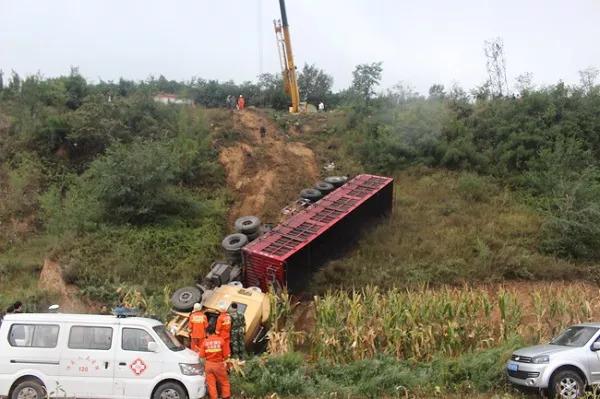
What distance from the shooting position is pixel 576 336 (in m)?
11.5

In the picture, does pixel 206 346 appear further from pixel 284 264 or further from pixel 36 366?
pixel 284 264

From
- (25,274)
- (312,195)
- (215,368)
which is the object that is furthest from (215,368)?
(312,195)

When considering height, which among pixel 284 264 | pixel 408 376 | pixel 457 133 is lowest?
pixel 408 376

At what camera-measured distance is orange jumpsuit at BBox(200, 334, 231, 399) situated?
10.7m

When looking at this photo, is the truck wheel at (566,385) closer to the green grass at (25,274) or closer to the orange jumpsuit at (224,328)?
the orange jumpsuit at (224,328)

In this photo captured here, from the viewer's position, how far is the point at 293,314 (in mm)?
16781

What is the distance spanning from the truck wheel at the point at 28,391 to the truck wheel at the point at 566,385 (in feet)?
28.7

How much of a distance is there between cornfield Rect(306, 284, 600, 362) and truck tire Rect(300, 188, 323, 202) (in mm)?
7530

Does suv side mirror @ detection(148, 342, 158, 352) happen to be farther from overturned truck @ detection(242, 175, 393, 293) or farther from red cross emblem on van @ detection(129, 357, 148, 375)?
overturned truck @ detection(242, 175, 393, 293)

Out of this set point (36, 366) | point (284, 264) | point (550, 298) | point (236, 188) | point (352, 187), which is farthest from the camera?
point (236, 188)

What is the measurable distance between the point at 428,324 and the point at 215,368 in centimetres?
527

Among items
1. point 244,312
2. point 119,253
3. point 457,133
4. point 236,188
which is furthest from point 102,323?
point 457,133

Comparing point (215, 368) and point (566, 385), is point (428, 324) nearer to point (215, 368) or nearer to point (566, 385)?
point (566, 385)

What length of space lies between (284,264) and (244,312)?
2.33m
